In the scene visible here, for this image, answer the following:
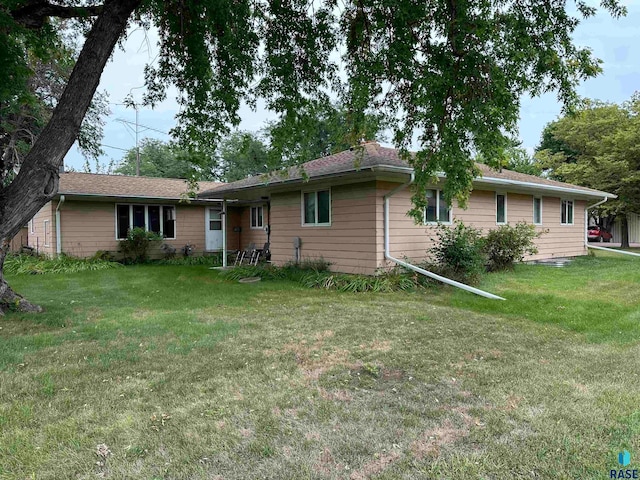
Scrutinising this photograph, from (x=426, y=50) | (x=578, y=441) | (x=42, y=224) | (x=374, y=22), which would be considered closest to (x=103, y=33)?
(x=374, y=22)

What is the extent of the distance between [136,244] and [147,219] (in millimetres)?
1254

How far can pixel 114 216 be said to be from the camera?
14.8m

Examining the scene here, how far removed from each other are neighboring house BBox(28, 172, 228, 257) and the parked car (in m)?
24.8

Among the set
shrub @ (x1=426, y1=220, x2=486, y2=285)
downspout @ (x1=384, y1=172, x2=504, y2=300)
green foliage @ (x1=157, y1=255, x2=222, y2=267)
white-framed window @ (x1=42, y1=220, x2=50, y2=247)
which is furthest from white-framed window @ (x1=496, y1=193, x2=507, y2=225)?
white-framed window @ (x1=42, y1=220, x2=50, y2=247)

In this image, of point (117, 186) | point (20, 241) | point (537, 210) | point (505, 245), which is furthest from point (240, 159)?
point (505, 245)

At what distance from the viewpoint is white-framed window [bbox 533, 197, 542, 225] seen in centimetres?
1356

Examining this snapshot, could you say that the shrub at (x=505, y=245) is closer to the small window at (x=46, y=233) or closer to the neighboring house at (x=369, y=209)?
the neighboring house at (x=369, y=209)

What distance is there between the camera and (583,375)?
11.5 ft

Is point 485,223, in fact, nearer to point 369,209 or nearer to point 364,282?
point 369,209

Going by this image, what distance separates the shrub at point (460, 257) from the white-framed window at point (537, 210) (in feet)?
17.1

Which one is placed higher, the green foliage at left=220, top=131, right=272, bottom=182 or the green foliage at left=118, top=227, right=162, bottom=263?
the green foliage at left=220, top=131, right=272, bottom=182

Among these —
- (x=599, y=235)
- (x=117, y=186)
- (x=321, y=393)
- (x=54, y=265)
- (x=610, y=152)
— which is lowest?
(x=321, y=393)

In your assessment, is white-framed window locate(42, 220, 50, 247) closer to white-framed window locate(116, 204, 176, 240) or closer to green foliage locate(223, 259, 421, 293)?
white-framed window locate(116, 204, 176, 240)

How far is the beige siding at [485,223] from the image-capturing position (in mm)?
9641
